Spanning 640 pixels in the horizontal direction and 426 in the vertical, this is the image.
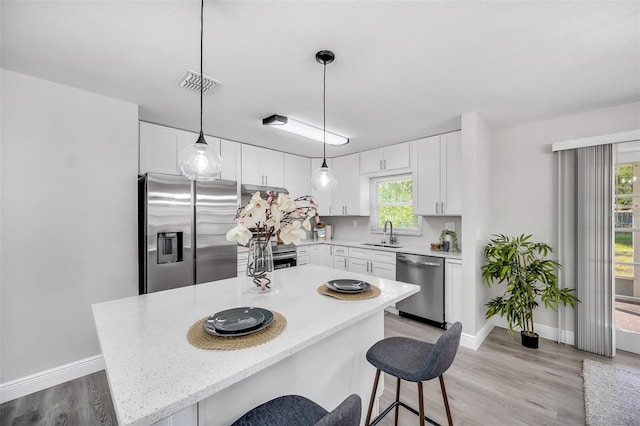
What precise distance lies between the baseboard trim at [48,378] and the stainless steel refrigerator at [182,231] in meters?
0.70

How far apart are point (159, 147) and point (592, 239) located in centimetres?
467

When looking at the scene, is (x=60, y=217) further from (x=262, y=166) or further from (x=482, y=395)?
(x=482, y=395)

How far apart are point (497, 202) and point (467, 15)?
2583 millimetres

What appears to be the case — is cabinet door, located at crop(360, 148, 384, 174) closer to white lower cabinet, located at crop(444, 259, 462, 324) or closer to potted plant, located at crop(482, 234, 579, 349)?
white lower cabinet, located at crop(444, 259, 462, 324)

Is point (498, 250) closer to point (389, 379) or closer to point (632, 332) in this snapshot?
point (632, 332)

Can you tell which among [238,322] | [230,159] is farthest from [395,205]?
[238,322]

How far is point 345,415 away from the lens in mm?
737

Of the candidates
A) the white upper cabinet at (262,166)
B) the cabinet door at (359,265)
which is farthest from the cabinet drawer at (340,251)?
the white upper cabinet at (262,166)

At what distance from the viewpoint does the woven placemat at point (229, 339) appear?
3.24 ft

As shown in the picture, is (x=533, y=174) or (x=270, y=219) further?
(x=533, y=174)

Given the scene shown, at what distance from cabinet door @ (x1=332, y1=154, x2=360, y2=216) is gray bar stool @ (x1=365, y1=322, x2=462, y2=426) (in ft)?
10.1

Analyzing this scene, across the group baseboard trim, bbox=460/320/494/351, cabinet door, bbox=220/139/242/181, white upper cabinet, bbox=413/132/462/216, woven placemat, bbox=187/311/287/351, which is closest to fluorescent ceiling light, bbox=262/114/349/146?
cabinet door, bbox=220/139/242/181

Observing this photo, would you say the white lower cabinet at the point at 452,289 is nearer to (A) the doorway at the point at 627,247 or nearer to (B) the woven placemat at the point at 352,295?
(A) the doorway at the point at 627,247

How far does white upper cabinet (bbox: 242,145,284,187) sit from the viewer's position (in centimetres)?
392
